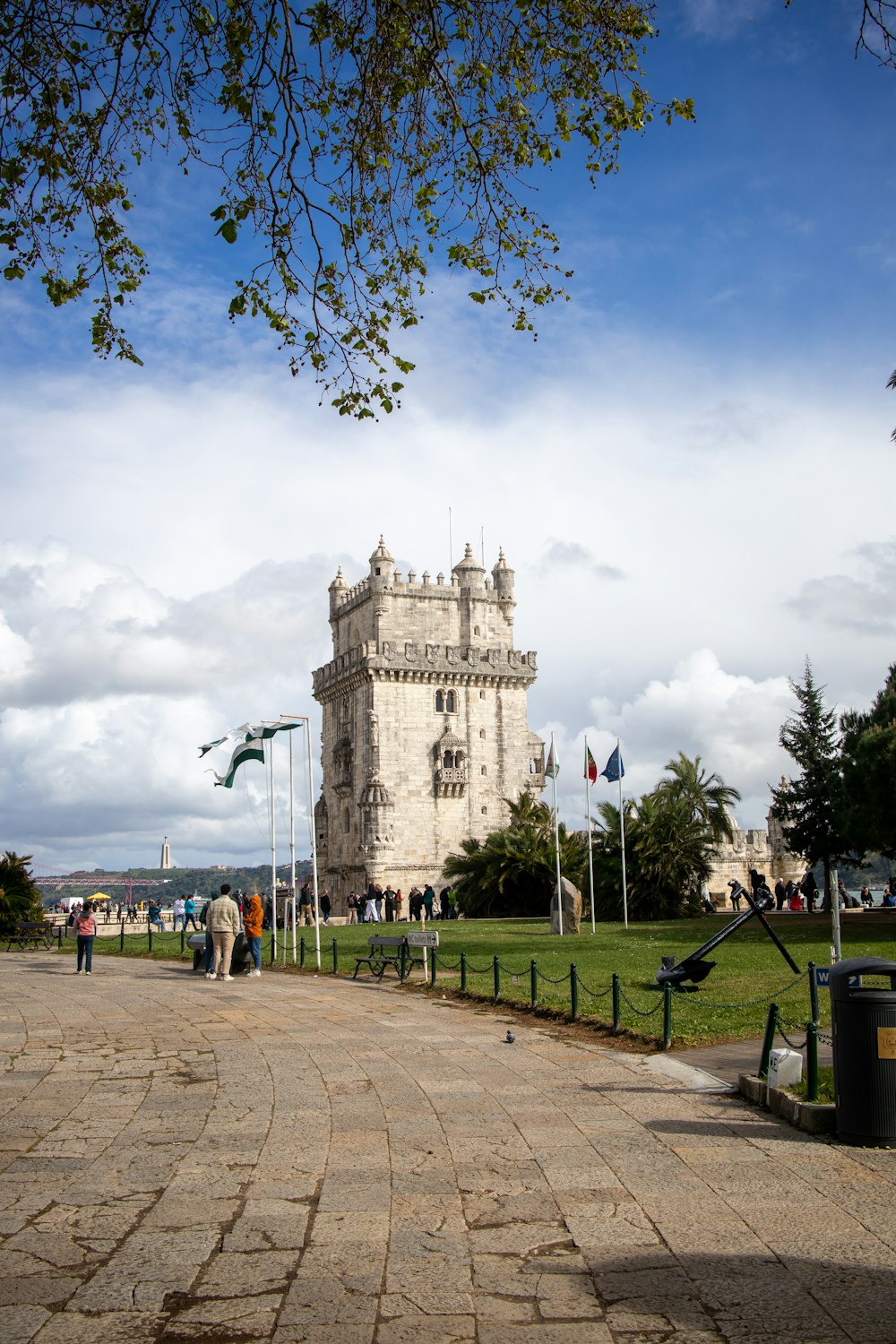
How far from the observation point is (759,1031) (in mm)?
12133

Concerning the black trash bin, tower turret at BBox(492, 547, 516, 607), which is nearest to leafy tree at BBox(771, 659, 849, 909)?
tower turret at BBox(492, 547, 516, 607)

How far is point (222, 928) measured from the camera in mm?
18969

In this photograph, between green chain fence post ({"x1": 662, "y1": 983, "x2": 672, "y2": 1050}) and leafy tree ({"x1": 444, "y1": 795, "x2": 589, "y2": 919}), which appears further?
leafy tree ({"x1": 444, "y1": 795, "x2": 589, "y2": 919})

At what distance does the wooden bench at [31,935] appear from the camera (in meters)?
27.9

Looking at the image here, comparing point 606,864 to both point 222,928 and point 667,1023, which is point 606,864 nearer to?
point 222,928

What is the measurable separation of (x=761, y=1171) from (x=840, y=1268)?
160cm

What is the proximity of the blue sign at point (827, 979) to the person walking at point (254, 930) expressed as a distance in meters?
12.7

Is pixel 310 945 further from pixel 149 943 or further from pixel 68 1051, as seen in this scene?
pixel 68 1051

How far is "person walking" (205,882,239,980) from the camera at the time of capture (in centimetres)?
1895

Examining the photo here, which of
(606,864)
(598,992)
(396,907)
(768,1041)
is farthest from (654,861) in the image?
(768,1041)

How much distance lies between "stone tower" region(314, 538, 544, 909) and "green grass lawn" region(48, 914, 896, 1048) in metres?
17.4

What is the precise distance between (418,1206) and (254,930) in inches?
604

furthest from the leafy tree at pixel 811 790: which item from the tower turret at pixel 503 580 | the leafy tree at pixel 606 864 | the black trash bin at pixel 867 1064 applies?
the black trash bin at pixel 867 1064

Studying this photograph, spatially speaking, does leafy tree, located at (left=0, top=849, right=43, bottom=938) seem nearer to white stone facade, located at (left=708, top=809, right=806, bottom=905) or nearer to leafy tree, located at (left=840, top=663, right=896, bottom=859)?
leafy tree, located at (left=840, top=663, right=896, bottom=859)
